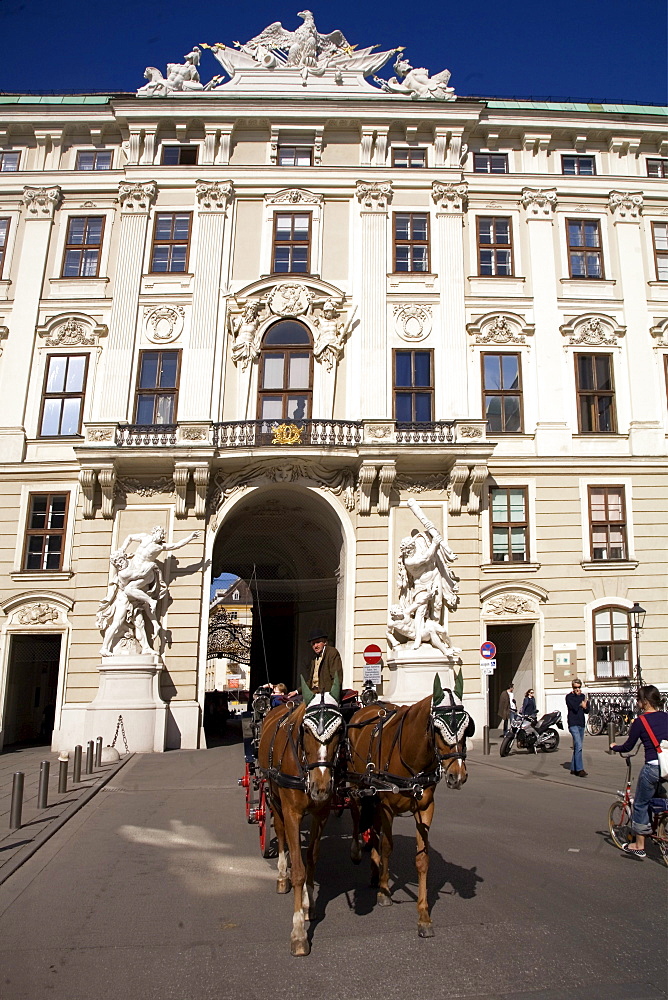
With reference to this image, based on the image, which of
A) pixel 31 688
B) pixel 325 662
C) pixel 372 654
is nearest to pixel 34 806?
pixel 325 662

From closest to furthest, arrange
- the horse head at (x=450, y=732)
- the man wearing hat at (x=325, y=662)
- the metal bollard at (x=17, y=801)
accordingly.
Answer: the horse head at (x=450, y=732), the man wearing hat at (x=325, y=662), the metal bollard at (x=17, y=801)

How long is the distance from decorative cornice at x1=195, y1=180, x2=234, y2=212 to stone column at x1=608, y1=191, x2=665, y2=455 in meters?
14.1

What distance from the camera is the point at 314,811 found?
21.1ft

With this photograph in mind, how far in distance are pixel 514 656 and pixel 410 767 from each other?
20.3m

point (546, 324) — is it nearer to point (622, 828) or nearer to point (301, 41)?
point (301, 41)

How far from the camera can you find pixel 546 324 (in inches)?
1069

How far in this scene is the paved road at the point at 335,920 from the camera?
5.54 meters

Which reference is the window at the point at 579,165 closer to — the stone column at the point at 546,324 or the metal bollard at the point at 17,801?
the stone column at the point at 546,324

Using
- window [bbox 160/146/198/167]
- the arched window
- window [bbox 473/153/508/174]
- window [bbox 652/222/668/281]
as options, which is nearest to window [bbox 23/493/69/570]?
the arched window

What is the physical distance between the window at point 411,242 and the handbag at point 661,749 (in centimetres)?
2163

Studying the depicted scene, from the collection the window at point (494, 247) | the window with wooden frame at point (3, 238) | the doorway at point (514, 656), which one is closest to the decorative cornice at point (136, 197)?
the window with wooden frame at point (3, 238)

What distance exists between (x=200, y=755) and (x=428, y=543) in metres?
8.86

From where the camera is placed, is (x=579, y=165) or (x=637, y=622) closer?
(x=637, y=622)

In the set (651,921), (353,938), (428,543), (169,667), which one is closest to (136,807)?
(353,938)
